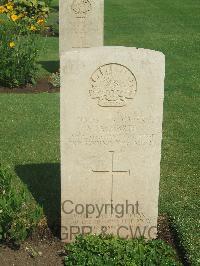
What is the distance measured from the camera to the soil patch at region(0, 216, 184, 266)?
4.16 meters

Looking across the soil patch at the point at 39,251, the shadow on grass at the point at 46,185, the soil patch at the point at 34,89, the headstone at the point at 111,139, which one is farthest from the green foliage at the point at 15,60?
the headstone at the point at 111,139

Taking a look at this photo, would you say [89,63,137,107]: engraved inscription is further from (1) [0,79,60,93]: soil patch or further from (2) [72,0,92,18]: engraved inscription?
(2) [72,0,92,18]: engraved inscription

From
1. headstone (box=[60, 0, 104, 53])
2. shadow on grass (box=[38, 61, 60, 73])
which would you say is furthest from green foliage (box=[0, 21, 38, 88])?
shadow on grass (box=[38, 61, 60, 73])

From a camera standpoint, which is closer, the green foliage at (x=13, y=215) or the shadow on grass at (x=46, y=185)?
the green foliage at (x=13, y=215)

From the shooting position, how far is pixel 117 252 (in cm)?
403

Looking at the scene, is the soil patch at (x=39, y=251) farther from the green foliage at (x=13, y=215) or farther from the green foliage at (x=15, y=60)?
the green foliage at (x=15, y=60)

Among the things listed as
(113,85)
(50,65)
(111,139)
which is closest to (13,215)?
(111,139)

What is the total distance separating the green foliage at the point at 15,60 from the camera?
927 cm

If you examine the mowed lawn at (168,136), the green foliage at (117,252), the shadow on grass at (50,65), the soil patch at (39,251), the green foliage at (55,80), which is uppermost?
the shadow on grass at (50,65)

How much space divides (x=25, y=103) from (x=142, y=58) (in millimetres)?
4847

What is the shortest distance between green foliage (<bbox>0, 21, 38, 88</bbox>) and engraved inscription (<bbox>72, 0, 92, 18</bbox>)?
3.26 ft

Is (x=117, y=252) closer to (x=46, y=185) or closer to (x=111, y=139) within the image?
(x=111, y=139)

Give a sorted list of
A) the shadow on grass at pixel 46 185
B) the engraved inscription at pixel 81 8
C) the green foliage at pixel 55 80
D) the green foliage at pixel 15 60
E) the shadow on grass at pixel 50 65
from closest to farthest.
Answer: the shadow on grass at pixel 46 185 → the green foliage at pixel 15 60 → the green foliage at pixel 55 80 → the engraved inscription at pixel 81 8 → the shadow on grass at pixel 50 65

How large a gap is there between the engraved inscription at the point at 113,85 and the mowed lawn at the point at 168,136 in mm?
1329
